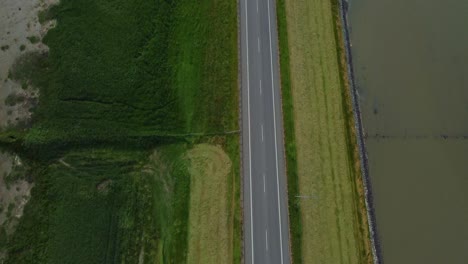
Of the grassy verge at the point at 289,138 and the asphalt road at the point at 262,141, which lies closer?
the asphalt road at the point at 262,141

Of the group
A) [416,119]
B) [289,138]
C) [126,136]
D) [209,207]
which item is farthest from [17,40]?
[416,119]

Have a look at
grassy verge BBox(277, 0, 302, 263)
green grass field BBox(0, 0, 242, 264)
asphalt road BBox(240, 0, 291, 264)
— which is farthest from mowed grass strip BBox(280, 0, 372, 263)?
green grass field BBox(0, 0, 242, 264)

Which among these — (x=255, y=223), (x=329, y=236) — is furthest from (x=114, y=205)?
(x=329, y=236)

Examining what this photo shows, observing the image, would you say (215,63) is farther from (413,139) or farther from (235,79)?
(413,139)

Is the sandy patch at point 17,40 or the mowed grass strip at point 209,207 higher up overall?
the sandy patch at point 17,40

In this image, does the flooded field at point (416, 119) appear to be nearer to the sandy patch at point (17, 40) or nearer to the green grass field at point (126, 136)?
the green grass field at point (126, 136)

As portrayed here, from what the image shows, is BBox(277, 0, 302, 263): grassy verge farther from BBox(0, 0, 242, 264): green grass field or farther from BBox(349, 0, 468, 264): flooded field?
BBox(349, 0, 468, 264): flooded field

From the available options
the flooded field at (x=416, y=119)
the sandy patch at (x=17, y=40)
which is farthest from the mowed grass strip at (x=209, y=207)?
the sandy patch at (x=17, y=40)

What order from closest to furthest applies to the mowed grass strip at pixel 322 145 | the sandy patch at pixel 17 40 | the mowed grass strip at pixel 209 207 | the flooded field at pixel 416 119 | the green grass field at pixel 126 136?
the green grass field at pixel 126 136 < the mowed grass strip at pixel 209 207 < the mowed grass strip at pixel 322 145 < the flooded field at pixel 416 119 < the sandy patch at pixel 17 40
